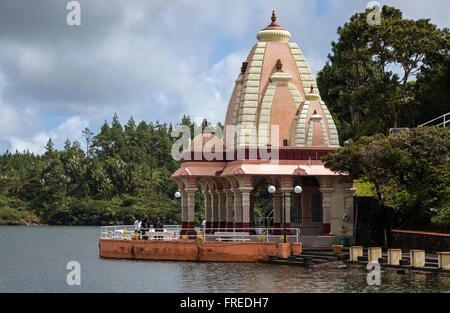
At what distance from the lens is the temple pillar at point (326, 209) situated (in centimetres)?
4906

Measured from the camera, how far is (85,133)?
154m

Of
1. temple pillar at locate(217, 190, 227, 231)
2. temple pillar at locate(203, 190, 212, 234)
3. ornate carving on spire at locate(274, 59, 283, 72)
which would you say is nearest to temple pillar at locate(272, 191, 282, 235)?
temple pillar at locate(217, 190, 227, 231)

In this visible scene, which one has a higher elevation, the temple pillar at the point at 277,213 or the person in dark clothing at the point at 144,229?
the temple pillar at the point at 277,213

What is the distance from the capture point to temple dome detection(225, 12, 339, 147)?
165 ft

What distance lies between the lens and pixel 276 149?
49031 mm

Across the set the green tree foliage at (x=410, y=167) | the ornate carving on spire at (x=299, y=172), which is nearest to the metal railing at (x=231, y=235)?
the ornate carving on spire at (x=299, y=172)

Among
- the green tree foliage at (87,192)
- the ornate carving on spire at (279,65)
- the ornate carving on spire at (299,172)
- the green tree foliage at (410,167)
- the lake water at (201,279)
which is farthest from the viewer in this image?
the green tree foliage at (87,192)

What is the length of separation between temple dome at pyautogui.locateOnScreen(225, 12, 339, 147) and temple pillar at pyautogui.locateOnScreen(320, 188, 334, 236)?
8.67 ft

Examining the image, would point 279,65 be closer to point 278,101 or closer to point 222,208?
point 278,101

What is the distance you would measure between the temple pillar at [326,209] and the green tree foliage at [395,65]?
54.7 feet

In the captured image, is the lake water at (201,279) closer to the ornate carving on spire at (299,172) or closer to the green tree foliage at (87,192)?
the ornate carving on spire at (299,172)

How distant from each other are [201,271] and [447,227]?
11781mm

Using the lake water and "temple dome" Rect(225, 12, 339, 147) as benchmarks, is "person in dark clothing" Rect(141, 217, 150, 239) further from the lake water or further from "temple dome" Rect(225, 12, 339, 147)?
"temple dome" Rect(225, 12, 339, 147)

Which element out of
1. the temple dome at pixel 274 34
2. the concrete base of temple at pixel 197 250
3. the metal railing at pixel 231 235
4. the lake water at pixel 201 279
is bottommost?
the lake water at pixel 201 279
